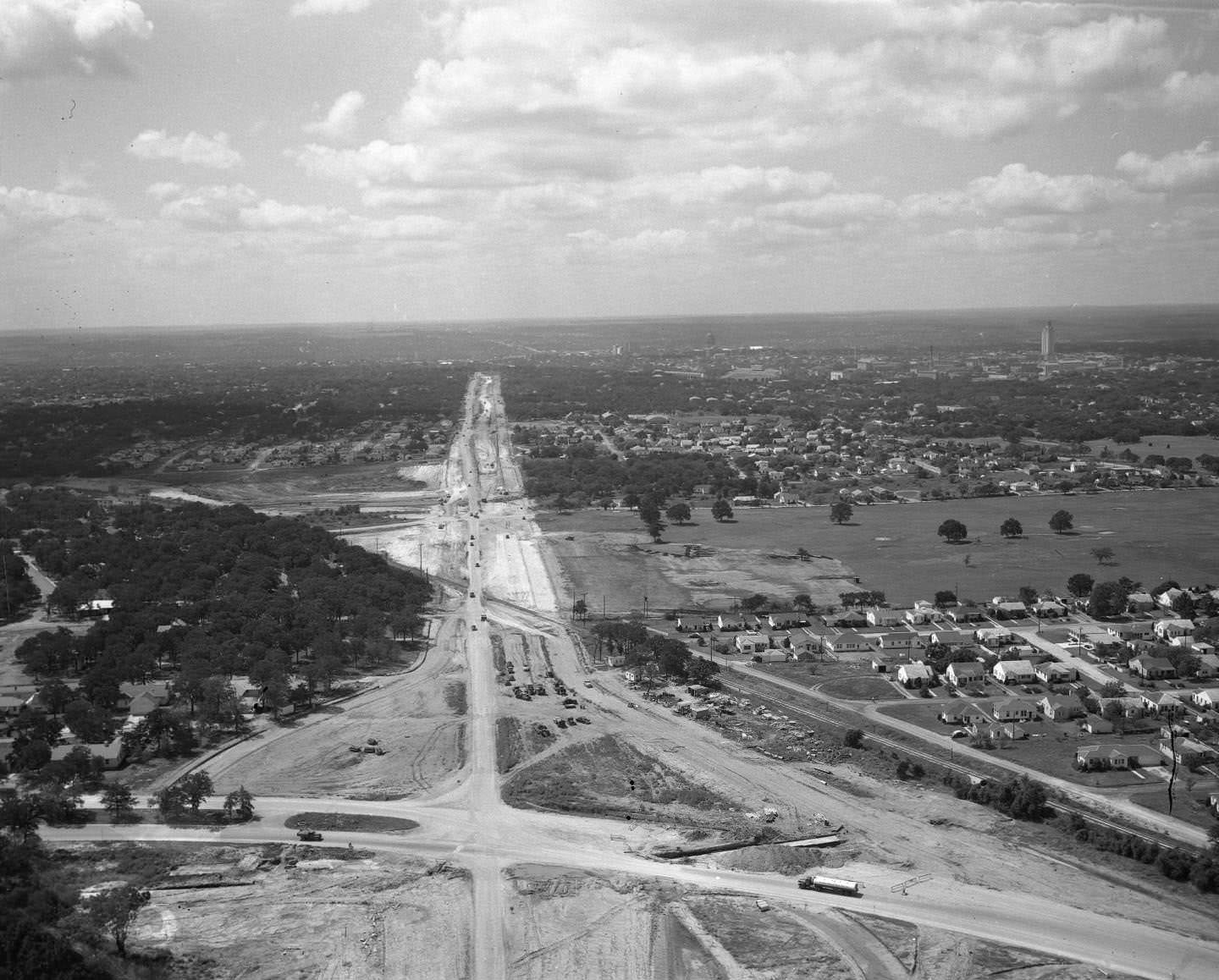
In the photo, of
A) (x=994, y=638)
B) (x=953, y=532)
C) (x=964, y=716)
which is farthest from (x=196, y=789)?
(x=953, y=532)

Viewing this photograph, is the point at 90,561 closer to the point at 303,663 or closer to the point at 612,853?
the point at 303,663

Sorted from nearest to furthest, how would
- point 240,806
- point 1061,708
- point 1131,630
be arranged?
1. point 240,806
2. point 1061,708
3. point 1131,630

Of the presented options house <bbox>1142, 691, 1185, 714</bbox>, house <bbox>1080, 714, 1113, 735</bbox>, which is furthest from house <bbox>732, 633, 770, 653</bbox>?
house <bbox>1142, 691, 1185, 714</bbox>

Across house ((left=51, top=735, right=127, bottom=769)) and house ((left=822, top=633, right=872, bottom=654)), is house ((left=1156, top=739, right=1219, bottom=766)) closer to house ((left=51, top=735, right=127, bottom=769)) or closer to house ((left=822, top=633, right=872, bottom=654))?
house ((left=822, top=633, right=872, bottom=654))

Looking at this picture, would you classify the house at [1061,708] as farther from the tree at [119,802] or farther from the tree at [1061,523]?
the tree at [1061,523]

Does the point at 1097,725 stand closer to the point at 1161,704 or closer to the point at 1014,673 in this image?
the point at 1161,704

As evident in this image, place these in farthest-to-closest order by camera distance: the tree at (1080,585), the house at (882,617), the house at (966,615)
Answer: the tree at (1080,585) → the house at (966,615) → the house at (882,617)

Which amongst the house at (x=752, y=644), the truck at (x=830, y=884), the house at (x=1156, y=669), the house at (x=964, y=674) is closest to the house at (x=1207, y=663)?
the house at (x=1156, y=669)
